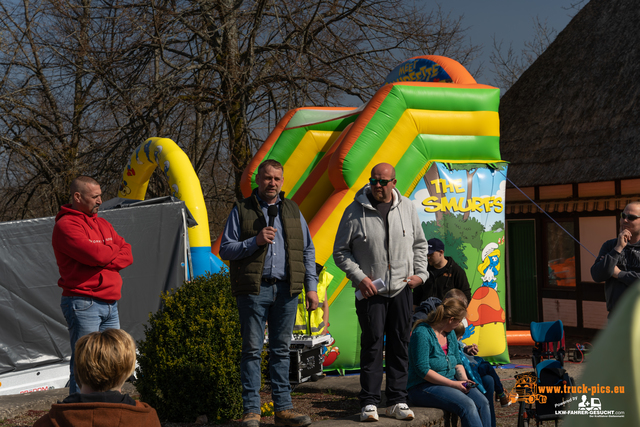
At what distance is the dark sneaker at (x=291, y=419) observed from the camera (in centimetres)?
408

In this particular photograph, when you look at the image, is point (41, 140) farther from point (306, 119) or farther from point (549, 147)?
point (549, 147)

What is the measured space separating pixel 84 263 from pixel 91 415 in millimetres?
2274

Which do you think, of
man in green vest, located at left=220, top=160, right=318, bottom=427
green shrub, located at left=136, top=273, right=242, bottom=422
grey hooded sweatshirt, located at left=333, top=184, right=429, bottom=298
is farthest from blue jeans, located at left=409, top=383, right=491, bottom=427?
green shrub, located at left=136, top=273, right=242, bottom=422

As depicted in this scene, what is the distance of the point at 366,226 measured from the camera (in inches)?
174

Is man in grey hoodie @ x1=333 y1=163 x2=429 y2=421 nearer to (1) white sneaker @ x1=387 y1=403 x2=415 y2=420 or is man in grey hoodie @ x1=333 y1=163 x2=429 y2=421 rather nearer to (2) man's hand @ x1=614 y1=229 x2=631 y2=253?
(1) white sneaker @ x1=387 y1=403 x2=415 y2=420

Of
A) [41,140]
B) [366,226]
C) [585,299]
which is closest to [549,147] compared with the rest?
[585,299]

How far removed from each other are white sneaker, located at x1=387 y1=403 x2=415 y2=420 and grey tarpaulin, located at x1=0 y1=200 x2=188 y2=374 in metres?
4.24

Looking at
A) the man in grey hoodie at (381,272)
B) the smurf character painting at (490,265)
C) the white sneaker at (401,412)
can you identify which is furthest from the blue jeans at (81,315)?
the smurf character painting at (490,265)

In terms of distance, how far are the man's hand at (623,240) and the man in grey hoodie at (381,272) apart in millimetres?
1539

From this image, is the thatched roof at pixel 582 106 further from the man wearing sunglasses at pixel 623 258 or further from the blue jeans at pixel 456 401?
the blue jeans at pixel 456 401

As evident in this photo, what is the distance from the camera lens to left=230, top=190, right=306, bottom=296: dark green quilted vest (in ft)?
13.5

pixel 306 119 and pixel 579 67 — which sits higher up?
pixel 579 67

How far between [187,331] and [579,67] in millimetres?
10049

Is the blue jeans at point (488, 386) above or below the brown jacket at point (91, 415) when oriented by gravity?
below
